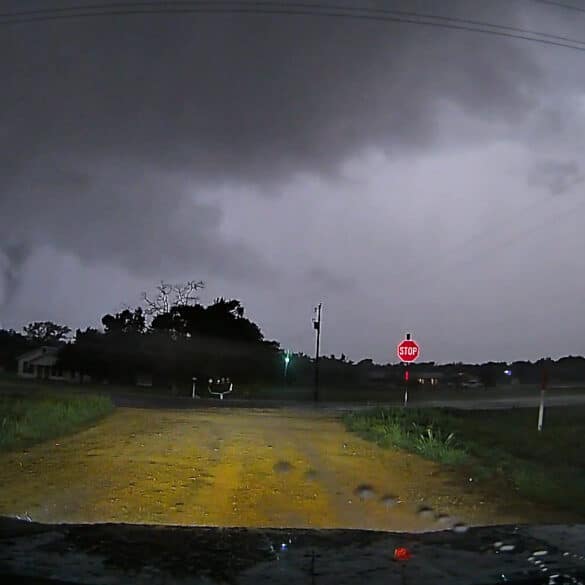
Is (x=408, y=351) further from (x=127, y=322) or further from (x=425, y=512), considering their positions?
(x=127, y=322)

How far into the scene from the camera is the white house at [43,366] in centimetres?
8050

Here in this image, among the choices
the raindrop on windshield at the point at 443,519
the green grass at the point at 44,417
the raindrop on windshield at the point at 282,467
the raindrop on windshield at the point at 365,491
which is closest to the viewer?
the raindrop on windshield at the point at 443,519

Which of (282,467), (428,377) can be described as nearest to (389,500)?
(282,467)

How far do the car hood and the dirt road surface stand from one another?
392cm

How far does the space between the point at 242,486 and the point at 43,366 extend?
77.7 metres

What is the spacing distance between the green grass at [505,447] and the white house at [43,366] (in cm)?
5668

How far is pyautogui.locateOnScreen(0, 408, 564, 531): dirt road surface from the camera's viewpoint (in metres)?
9.79

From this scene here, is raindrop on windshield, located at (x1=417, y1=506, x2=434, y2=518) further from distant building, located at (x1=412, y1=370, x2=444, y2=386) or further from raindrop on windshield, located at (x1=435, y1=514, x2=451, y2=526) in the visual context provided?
distant building, located at (x1=412, y1=370, x2=444, y2=386)

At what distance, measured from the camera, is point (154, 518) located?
936 cm

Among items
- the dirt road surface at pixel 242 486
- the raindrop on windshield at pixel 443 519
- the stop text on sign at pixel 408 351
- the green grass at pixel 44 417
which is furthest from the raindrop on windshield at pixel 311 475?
the stop text on sign at pixel 408 351

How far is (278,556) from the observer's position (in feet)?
15.2

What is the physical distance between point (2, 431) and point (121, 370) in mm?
58114

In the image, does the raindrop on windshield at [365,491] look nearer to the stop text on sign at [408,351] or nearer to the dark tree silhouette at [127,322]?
→ the stop text on sign at [408,351]

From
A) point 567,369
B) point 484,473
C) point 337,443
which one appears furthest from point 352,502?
point 567,369
